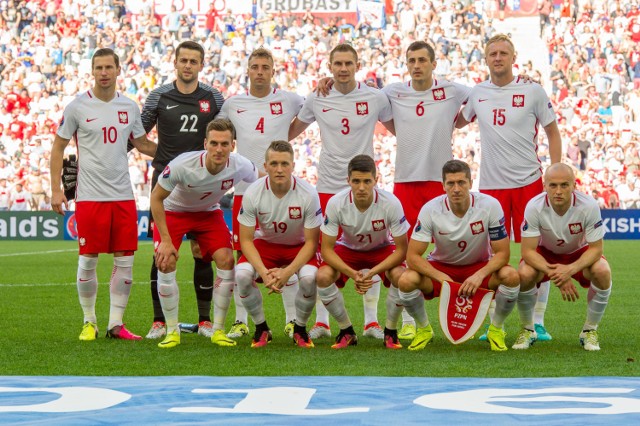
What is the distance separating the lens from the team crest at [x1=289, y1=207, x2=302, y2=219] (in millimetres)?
7348

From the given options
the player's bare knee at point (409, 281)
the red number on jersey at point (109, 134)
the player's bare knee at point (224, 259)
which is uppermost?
the red number on jersey at point (109, 134)

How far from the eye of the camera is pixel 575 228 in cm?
711

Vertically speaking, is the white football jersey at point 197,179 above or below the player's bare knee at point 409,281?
above

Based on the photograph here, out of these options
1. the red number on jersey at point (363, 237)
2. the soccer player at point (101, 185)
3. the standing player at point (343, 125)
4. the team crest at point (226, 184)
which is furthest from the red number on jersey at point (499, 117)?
the soccer player at point (101, 185)

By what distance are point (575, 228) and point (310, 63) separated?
868 inches

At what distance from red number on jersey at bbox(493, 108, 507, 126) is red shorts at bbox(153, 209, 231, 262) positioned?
2.17 metres

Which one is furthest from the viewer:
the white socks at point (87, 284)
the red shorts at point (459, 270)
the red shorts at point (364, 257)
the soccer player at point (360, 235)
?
the white socks at point (87, 284)

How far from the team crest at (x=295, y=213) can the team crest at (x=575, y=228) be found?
185 centimetres

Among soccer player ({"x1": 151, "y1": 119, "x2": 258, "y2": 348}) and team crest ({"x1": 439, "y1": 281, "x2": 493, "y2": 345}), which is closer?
team crest ({"x1": 439, "y1": 281, "x2": 493, "y2": 345})

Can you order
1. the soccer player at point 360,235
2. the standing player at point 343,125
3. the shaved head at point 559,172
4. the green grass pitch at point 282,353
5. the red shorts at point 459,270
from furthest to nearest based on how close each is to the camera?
the standing player at point 343,125, the red shorts at point 459,270, the soccer player at point 360,235, the shaved head at point 559,172, the green grass pitch at point 282,353

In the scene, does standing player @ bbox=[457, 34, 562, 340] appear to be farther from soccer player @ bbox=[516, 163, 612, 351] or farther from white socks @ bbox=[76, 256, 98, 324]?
white socks @ bbox=[76, 256, 98, 324]

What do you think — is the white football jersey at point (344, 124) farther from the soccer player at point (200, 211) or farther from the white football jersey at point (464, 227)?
the white football jersey at point (464, 227)

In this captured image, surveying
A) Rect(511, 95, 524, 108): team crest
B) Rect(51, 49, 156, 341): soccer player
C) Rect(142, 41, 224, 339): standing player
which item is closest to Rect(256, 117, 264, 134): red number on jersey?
Rect(142, 41, 224, 339): standing player

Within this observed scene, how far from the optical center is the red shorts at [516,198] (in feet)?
26.0
